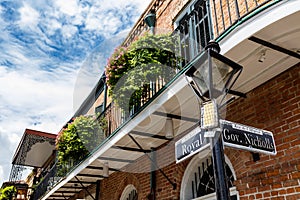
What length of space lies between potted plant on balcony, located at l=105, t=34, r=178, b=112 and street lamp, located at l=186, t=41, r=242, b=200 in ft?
9.38

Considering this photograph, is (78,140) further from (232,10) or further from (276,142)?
(276,142)

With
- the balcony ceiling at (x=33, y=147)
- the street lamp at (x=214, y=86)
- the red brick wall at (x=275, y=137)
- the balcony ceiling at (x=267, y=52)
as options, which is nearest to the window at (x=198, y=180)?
the red brick wall at (x=275, y=137)

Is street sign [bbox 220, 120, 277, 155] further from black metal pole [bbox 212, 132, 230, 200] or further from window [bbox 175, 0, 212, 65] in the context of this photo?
window [bbox 175, 0, 212, 65]

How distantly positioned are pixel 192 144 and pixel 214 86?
0.49m

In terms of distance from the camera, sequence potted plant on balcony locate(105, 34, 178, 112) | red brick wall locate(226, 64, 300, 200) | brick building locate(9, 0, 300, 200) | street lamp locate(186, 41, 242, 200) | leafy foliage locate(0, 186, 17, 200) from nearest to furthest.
→ 1. street lamp locate(186, 41, 242, 200)
2. brick building locate(9, 0, 300, 200)
3. red brick wall locate(226, 64, 300, 200)
4. potted plant on balcony locate(105, 34, 178, 112)
5. leafy foliage locate(0, 186, 17, 200)

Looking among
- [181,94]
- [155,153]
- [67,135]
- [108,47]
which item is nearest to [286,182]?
[181,94]

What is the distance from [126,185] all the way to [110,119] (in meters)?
1.72

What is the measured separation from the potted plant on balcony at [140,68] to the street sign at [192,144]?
9.18ft

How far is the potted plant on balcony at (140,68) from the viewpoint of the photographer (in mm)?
5203

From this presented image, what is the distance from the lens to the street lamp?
2.05 meters

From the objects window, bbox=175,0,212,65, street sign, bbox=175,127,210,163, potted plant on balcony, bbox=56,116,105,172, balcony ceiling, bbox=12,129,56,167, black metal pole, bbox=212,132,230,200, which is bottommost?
black metal pole, bbox=212,132,230,200

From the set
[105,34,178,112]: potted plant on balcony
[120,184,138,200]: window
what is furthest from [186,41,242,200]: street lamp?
[120,184,138,200]: window

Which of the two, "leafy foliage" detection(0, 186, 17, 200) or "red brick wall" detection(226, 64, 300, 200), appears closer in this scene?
"red brick wall" detection(226, 64, 300, 200)

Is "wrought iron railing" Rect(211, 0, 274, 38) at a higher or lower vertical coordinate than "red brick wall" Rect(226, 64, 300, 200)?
higher
